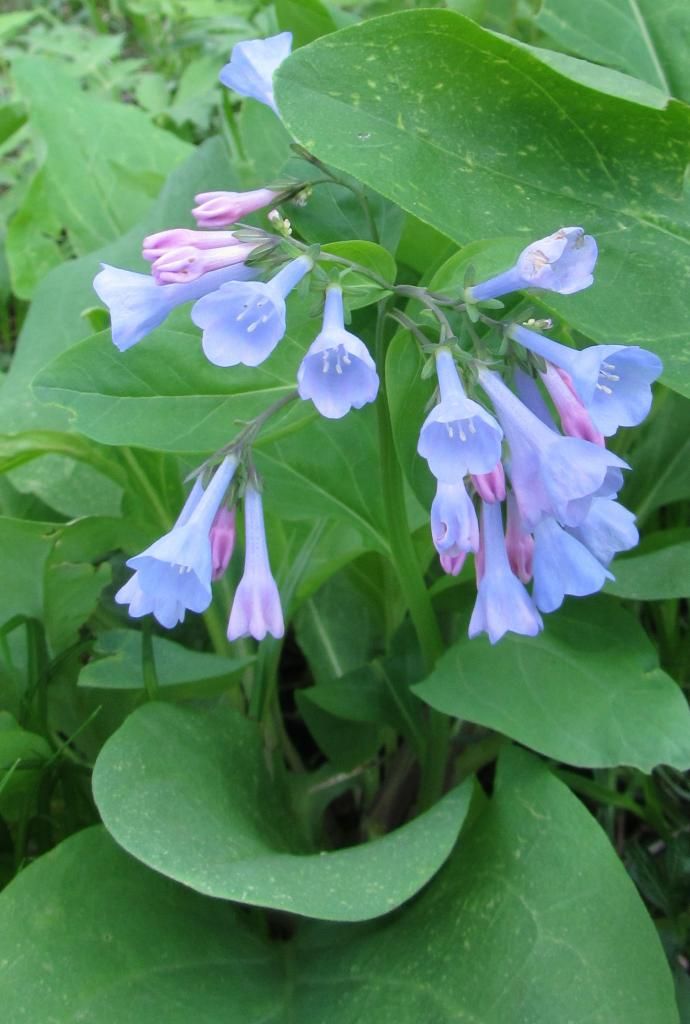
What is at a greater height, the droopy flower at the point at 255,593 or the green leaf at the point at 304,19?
the green leaf at the point at 304,19

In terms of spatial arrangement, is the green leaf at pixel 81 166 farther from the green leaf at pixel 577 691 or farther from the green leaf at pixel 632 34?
the green leaf at pixel 577 691

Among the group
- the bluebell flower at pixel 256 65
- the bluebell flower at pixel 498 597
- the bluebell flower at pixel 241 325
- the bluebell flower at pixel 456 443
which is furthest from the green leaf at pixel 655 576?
the bluebell flower at pixel 256 65

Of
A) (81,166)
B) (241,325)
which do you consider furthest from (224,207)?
(81,166)

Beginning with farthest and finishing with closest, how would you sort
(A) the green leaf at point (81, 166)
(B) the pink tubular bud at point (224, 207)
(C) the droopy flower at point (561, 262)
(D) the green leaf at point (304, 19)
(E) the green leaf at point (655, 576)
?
(A) the green leaf at point (81, 166) < (D) the green leaf at point (304, 19) < (E) the green leaf at point (655, 576) < (B) the pink tubular bud at point (224, 207) < (C) the droopy flower at point (561, 262)

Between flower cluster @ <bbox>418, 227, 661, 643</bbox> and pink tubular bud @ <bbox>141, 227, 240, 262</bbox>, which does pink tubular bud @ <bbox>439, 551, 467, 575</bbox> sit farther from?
pink tubular bud @ <bbox>141, 227, 240, 262</bbox>

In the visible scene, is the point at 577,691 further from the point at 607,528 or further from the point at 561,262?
the point at 561,262

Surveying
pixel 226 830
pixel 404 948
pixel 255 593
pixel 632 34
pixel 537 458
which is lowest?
pixel 404 948

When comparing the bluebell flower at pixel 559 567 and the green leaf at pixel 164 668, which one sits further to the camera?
the green leaf at pixel 164 668
